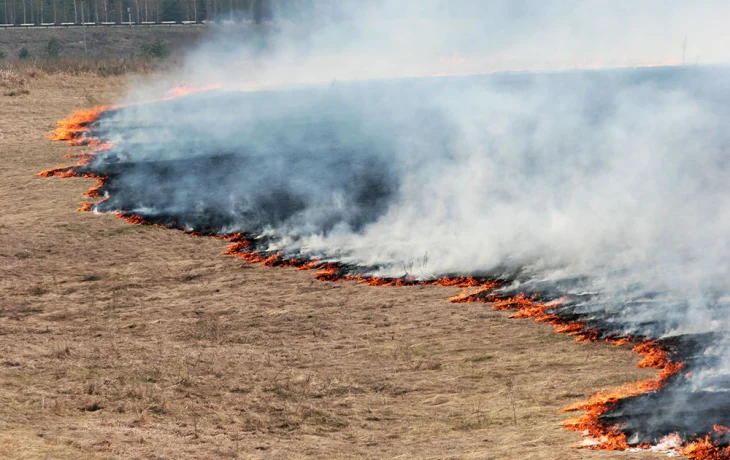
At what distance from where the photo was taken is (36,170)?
37.8 m

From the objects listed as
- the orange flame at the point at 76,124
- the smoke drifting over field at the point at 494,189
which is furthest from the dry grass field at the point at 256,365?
the orange flame at the point at 76,124

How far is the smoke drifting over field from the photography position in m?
20.8

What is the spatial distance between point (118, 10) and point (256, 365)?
10462 centimetres

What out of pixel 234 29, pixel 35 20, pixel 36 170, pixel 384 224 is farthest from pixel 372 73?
pixel 384 224

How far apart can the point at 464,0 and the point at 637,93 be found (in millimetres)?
28469

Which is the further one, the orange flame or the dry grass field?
the orange flame

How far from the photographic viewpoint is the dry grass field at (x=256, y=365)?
46.5 feet

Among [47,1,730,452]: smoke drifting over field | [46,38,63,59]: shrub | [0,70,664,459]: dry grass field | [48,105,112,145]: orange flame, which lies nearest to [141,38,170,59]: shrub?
[46,38,63,59]: shrub

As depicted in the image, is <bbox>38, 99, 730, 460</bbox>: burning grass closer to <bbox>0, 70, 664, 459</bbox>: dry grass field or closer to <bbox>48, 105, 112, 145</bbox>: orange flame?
<bbox>0, 70, 664, 459</bbox>: dry grass field

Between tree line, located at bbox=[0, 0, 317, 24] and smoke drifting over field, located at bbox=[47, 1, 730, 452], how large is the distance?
42.1 meters

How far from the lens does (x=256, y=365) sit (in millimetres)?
17953

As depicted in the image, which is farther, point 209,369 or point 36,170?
point 36,170

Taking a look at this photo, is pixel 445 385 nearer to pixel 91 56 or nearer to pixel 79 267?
pixel 79 267

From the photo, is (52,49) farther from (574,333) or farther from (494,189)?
(574,333)
